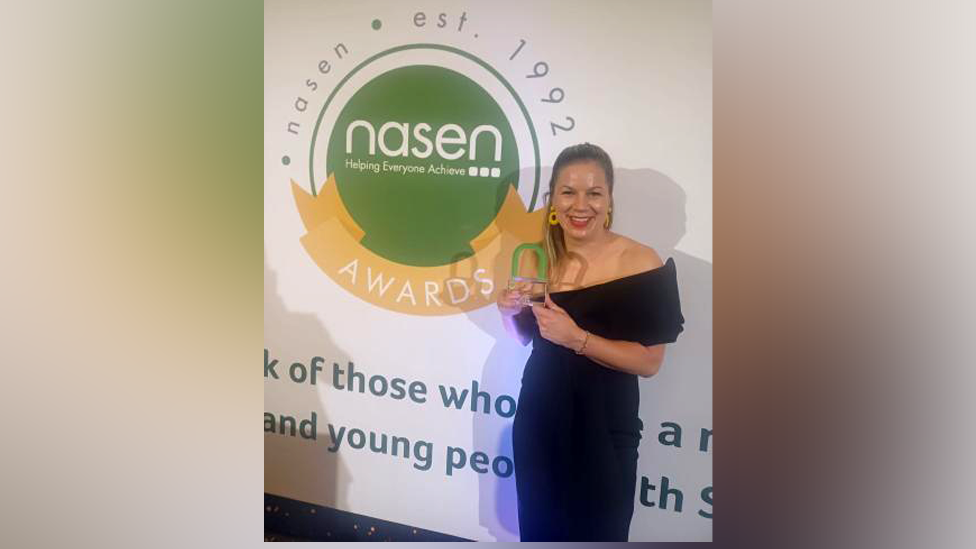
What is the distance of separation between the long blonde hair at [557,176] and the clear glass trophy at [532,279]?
0.01 metres

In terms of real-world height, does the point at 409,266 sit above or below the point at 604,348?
above

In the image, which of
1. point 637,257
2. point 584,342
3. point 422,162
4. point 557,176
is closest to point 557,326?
point 584,342

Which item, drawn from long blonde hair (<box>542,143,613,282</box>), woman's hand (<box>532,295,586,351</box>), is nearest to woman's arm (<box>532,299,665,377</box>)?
woman's hand (<box>532,295,586,351</box>)

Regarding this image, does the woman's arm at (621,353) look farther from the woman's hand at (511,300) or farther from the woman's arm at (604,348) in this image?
the woman's hand at (511,300)

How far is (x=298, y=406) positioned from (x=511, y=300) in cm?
69

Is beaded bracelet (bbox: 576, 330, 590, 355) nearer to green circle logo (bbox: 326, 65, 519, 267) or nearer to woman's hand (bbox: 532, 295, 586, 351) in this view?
woman's hand (bbox: 532, 295, 586, 351)

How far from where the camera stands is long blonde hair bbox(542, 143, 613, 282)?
187cm

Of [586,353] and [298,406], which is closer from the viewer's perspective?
[586,353]

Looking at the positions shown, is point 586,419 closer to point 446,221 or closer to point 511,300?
point 511,300

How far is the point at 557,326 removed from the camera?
1869 millimetres
